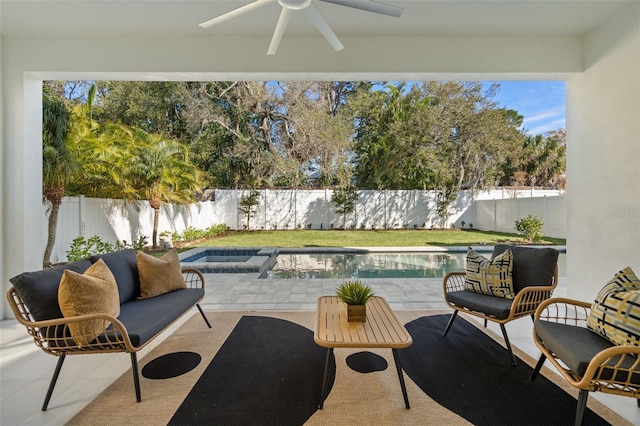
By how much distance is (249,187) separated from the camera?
13.0m

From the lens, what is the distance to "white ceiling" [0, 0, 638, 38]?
3104 millimetres

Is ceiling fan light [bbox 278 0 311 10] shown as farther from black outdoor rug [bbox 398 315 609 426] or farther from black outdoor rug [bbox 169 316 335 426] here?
black outdoor rug [bbox 398 315 609 426]

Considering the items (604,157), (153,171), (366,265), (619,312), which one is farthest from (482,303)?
(153,171)

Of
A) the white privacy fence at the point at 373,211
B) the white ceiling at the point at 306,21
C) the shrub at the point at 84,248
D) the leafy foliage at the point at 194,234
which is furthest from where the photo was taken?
the white privacy fence at the point at 373,211

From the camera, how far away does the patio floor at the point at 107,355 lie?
2020 mm

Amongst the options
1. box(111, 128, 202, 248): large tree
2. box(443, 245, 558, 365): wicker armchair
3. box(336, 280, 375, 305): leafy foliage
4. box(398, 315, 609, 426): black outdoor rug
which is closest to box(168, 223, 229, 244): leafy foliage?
box(111, 128, 202, 248): large tree

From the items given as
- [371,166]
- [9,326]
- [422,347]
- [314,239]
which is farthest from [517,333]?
[371,166]

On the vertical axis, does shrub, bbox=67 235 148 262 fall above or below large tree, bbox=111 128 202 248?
below

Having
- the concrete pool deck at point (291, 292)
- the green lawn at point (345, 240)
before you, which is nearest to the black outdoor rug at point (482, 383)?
the concrete pool deck at point (291, 292)

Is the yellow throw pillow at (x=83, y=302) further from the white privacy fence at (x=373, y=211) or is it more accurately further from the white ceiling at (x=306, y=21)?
the white privacy fence at (x=373, y=211)

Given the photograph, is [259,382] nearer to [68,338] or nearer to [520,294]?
[68,338]

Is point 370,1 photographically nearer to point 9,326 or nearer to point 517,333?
point 517,333

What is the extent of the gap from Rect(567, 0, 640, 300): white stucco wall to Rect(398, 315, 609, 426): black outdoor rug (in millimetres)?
1886

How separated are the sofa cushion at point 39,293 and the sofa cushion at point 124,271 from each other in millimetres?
583
